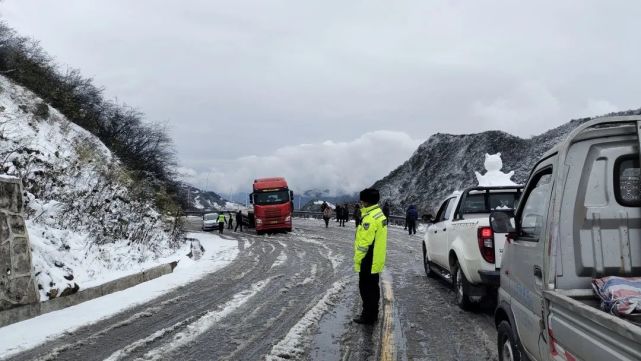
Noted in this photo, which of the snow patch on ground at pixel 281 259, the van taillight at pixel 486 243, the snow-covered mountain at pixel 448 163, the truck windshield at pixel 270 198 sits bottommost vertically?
the snow patch on ground at pixel 281 259

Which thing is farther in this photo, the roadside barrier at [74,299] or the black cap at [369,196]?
the roadside barrier at [74,299]

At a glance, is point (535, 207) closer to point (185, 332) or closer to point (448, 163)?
point (185, 332)

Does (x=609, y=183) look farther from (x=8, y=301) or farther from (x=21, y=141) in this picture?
(x=21, y=141)

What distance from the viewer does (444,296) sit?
8.73m

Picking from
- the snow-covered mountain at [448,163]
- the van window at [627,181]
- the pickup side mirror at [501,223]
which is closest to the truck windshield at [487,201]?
the pickup side mirror at [501,223]

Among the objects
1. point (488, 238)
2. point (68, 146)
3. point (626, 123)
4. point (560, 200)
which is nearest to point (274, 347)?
point (488, 238)

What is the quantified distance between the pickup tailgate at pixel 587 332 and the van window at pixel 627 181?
80 centimetres

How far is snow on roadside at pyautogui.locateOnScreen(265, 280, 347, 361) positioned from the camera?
5.36 metres

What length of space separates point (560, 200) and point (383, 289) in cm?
677

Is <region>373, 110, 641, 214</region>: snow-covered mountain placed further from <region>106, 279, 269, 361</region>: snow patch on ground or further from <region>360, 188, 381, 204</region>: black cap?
<region>360, 188, 381, 204</region>: black cap

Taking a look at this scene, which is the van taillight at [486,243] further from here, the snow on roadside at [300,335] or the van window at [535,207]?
the van window at [535,207]

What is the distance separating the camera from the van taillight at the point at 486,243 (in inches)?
263

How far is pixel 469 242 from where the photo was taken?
23.2 feet

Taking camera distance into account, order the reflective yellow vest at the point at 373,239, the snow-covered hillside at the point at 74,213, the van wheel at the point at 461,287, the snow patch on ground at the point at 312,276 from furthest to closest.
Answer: the snow patch on ground at the point at 312,276, the snow-covered hillside at the point at 74,213, the van wheel at the point at 461,287, the reflective yellow vest at the point at 373,239
